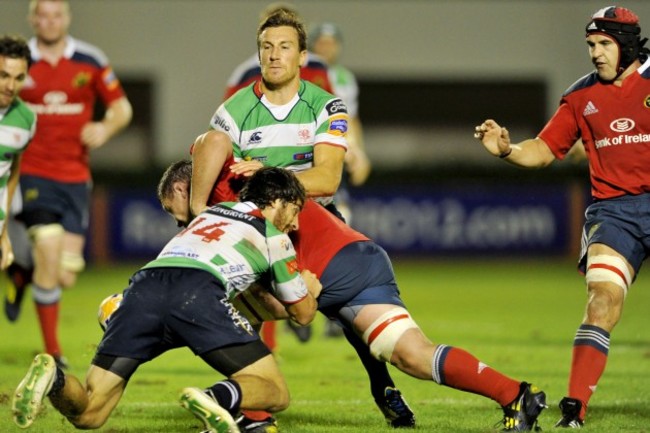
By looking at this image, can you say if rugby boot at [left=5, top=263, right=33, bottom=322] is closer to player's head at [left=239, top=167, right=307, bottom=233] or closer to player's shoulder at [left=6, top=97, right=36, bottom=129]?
player's shoulder at [left=6, top=97, right=36, bottom=129]

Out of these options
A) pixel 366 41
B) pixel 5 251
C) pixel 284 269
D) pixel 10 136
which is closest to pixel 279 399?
pixel 284 269

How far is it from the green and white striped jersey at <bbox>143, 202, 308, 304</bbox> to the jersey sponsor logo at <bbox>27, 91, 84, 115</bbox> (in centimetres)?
485

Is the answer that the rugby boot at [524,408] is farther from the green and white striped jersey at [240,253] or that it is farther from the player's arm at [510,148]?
the player's arm at [510,148]

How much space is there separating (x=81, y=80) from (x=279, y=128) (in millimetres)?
4250

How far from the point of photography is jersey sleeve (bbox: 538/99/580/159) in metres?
7.60

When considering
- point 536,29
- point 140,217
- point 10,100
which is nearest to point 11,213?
point 10,100

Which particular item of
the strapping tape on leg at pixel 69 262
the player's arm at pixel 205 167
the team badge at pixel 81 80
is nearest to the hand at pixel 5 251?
the strapping tape on leg at pixel 69 262

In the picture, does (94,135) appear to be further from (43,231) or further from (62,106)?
(43,231)

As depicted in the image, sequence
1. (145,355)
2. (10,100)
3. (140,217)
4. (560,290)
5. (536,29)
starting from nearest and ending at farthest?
(145,355) → (10,100) → (560,290) → (140,217) → (536,29)

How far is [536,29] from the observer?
25969 mm

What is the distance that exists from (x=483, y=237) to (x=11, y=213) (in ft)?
39.5

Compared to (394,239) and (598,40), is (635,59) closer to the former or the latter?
(598,40)

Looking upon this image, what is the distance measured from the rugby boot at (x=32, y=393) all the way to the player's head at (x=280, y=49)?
215cm

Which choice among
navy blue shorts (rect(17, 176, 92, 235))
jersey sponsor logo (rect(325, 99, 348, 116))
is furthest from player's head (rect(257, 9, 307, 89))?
navy blue shorts (rect(17, 176, 92, 235))
